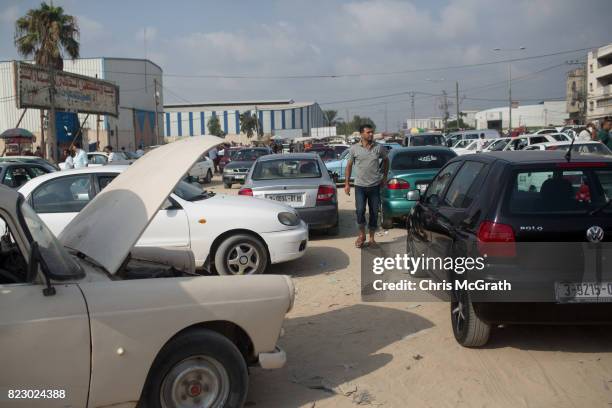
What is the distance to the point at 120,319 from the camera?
10.3ft

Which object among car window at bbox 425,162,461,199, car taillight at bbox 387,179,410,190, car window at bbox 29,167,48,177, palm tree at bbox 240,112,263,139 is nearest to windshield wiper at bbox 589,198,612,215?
car window at bbox 425,162,461,199

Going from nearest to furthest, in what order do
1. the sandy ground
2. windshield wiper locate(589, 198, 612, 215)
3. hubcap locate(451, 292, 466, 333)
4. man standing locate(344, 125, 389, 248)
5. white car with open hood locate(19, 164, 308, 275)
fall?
the sandy ground → windshield wiper locate(589, 198, 612, 215) → hubcap locate(451, 292, 466, 333) → white car with open hood locate(19, 164, 308, 275) → man standing locate(344, 125, 389, 248)

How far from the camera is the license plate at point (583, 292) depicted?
413 centimetres

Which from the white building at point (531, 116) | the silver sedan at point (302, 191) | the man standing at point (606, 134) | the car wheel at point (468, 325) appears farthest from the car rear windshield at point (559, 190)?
the white building at point (531, 116)

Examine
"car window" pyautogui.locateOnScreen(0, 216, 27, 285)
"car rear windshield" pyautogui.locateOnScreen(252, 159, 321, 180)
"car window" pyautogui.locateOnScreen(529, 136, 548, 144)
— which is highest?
"car window" pyautogui.locateOnScreen(529, 136, 548, 144)

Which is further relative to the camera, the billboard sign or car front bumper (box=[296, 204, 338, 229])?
the billboard sign

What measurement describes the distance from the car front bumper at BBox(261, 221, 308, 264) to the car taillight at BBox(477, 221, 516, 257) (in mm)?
3310

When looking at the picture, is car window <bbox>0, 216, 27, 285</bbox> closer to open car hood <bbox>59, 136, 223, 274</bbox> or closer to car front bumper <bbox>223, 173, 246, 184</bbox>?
open car hood <bbox>59, 136, 223, 274</bbox>

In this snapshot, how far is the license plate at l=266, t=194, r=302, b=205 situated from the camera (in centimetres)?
933

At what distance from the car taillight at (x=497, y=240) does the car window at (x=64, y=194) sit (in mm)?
4952

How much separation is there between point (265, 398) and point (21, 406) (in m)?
1.62

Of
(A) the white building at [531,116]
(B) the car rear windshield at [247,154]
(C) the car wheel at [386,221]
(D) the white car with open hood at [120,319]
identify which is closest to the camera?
(D) the white car with open hood at [120,319]

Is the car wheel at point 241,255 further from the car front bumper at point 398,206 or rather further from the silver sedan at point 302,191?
the car front bumper at point 398,206

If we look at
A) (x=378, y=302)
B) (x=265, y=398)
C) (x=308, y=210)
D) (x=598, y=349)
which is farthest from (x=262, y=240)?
(x=598, y=349)
